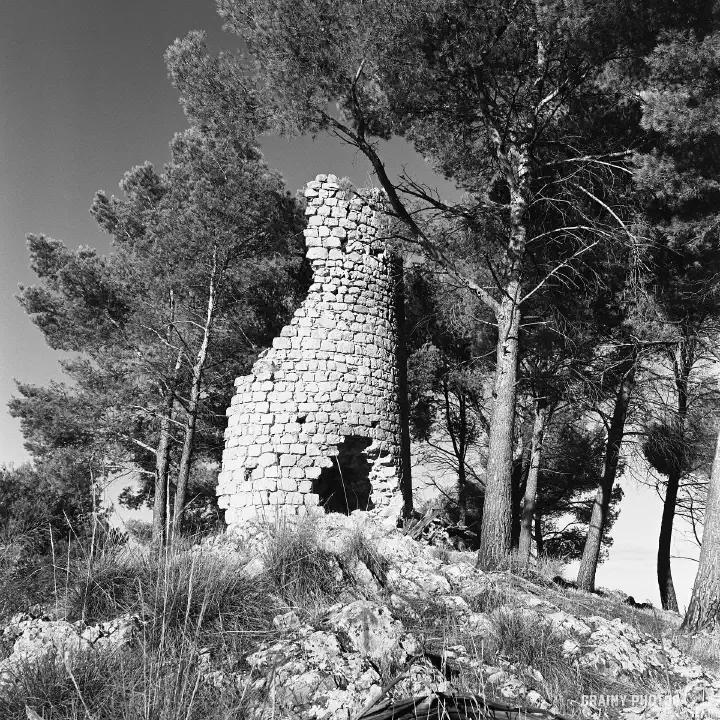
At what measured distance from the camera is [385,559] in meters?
5.09

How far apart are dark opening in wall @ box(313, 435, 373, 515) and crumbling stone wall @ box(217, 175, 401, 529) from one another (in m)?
0.02

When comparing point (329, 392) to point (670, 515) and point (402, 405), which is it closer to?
point (402, 405)

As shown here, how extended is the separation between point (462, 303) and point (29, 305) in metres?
10.1

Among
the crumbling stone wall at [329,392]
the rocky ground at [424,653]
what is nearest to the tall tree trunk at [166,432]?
the crumbling stone wall at [329,392]

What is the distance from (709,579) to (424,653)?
5.45m

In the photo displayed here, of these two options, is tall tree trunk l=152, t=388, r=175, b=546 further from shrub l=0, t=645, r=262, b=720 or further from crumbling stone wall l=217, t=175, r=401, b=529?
shrub l=0, t=645, r=262, b=720

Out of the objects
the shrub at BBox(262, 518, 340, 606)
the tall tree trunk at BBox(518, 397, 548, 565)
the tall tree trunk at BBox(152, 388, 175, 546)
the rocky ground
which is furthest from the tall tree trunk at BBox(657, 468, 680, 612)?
the shrub at BBox(262, 518, 340, 606)

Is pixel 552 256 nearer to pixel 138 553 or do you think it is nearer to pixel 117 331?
pixel 138 553

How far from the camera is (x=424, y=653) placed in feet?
8.71

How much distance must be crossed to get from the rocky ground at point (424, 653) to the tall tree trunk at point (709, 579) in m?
2.99

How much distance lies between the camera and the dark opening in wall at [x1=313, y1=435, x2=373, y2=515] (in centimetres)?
930

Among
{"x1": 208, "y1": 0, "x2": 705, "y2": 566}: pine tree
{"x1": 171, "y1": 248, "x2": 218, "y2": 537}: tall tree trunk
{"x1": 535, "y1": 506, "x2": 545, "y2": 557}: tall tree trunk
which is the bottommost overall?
{"x1": 535, "y1": 506, "x2": 545, "y2": 557}: tall tree trunk

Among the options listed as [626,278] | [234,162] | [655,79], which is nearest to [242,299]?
[234,162]

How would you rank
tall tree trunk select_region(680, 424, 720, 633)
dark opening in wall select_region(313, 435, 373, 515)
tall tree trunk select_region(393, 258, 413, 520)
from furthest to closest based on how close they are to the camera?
1. tall tree trunk select_region(393, 258, 413, 520)
2. dark opening in wall select_region(313, 435, 373, 515)
3. tall tree trunk select_region(680, 424, 720, 633)
